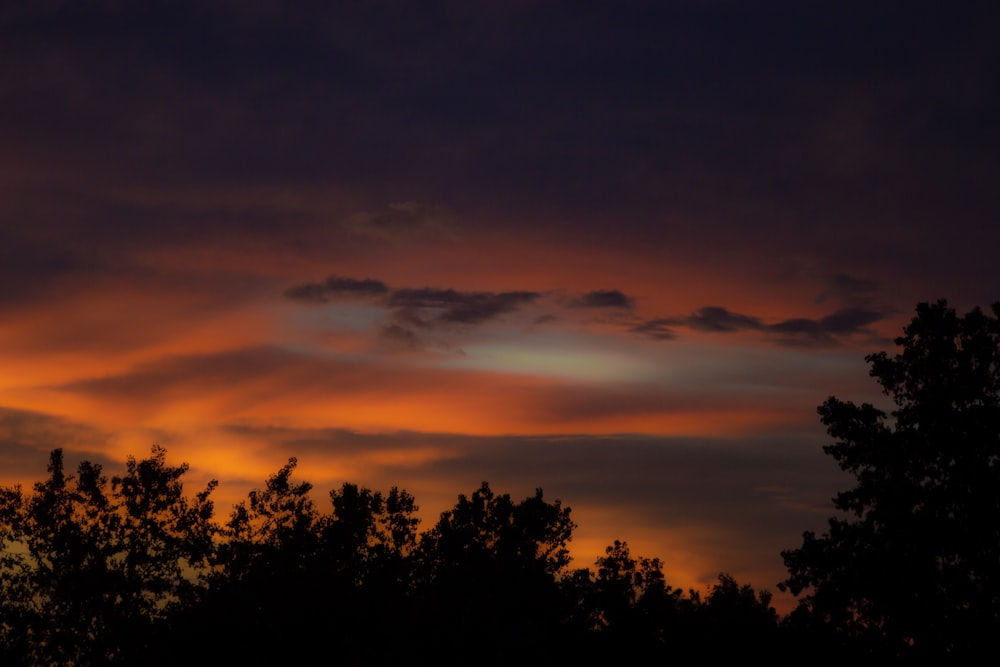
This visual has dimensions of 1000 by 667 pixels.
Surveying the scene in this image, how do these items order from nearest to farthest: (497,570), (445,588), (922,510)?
1. (922,510)
2. (445,588)
3. (497,570)

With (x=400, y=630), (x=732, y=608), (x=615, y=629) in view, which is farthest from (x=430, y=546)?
(x=400, y=630)

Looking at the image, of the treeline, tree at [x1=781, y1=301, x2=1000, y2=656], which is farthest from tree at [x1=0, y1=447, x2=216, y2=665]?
tree at [x1=781, y1=301, x2=1000, y2=656]

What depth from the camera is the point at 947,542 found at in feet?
128

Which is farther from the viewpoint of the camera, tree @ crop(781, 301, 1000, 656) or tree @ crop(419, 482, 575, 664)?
tree @ crop(419, 482, 575, 664)

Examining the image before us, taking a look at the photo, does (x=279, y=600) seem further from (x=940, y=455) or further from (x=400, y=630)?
(x=940, y=455)

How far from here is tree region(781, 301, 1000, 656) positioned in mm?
38500

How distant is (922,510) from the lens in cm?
4000

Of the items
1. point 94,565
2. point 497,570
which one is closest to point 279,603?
point 94,565

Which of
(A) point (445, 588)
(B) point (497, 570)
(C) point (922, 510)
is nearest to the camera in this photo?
(C) point (922, 510)

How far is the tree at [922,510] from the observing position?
38500mm

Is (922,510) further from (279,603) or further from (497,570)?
(497,570)

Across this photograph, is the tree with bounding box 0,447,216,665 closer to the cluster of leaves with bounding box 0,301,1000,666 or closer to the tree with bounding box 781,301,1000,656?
the cluster of leaves with bounding box 0,301,1000,666

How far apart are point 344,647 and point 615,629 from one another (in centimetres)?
3356

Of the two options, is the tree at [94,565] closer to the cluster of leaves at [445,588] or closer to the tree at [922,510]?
the cluster of leaves at [445,588]
